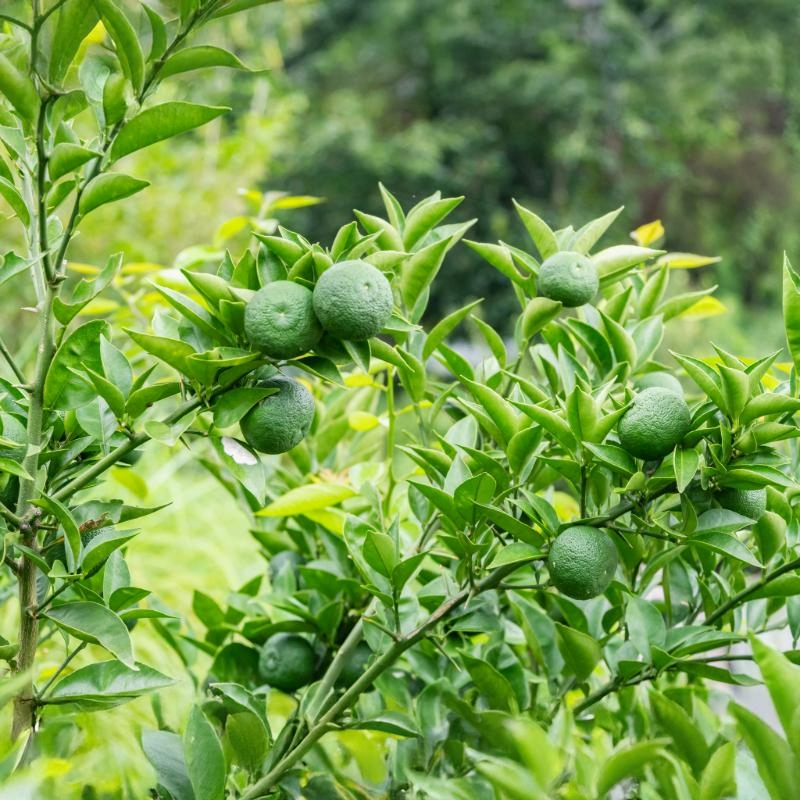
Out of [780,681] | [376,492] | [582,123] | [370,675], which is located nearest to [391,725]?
[370,675]

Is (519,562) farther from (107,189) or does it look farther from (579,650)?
(107,189)

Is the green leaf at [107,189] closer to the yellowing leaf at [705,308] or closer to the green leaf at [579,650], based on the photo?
the green leaf at [579,650]

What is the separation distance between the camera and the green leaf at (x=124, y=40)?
0.44 metres

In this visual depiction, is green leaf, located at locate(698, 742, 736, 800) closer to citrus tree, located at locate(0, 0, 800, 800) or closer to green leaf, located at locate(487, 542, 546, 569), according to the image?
citrus tree, located at locate(0, 0, 800, 800)

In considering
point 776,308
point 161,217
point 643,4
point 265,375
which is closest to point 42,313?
point 265,375

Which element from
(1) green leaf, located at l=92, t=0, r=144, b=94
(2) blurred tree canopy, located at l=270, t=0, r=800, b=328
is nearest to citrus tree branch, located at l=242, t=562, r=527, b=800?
(1) green leaf, located at l=92, t=0, r=144, b=94

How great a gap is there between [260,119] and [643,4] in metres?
5.79

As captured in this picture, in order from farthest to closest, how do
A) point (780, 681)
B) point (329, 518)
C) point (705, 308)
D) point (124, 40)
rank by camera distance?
point (705, 308) < point (329, 518) < point (124, 40) < point (780, 681)

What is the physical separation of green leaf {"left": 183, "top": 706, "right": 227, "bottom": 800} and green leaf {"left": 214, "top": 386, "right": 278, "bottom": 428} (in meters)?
0.15

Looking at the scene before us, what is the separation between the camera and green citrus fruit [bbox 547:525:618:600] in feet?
1.54

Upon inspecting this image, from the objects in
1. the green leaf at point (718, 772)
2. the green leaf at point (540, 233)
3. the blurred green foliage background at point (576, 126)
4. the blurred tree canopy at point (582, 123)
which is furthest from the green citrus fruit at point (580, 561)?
the blurred tree canopy at point (582, 123)


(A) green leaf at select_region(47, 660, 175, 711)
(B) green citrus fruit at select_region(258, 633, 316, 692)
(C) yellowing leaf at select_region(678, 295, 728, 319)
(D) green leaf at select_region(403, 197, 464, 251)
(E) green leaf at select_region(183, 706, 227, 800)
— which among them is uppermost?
(D) green leaf at select_region(403, 197, 464, 251)

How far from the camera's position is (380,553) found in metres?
0.51

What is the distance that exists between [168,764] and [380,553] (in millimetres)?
169
